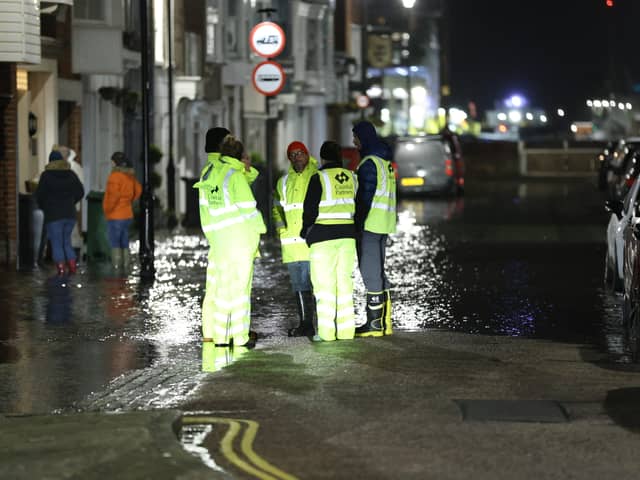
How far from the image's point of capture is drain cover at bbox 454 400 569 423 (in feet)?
32.3

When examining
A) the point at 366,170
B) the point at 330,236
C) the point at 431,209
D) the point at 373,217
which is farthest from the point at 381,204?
the point at 431,209

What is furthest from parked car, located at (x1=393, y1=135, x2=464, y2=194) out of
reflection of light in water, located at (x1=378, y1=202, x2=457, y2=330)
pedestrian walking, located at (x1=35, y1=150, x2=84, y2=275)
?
pedestrian walking, located at (x1=35, y1=150, x2=84, y2=275)

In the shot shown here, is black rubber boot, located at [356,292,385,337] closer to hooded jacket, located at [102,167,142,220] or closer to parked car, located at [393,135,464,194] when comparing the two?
hooded jacket, located at [102,167,142,220]

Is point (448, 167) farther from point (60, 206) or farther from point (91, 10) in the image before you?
point (60, 206)

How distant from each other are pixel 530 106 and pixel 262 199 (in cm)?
12798

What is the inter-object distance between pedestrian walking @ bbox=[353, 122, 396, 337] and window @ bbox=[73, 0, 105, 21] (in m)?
14.9

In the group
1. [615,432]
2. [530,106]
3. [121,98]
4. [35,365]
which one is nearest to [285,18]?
[121,98]

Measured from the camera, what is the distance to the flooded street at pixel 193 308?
471 inches

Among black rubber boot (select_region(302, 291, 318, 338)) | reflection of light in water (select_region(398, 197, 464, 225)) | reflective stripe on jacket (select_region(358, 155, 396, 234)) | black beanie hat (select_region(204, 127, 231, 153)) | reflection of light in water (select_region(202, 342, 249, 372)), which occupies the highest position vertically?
black beanie hat (select_region(204, 127, 231, 153))

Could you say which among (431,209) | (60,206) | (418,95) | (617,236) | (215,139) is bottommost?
(431,209)

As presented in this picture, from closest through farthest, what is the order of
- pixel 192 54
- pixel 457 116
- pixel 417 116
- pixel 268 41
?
pixel 268 41 → pixel 192 54 → pixel 417 116 → pixel 457 116

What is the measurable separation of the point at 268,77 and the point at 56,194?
24.5 feet

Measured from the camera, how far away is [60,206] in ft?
70.8

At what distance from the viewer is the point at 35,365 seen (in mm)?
12758
